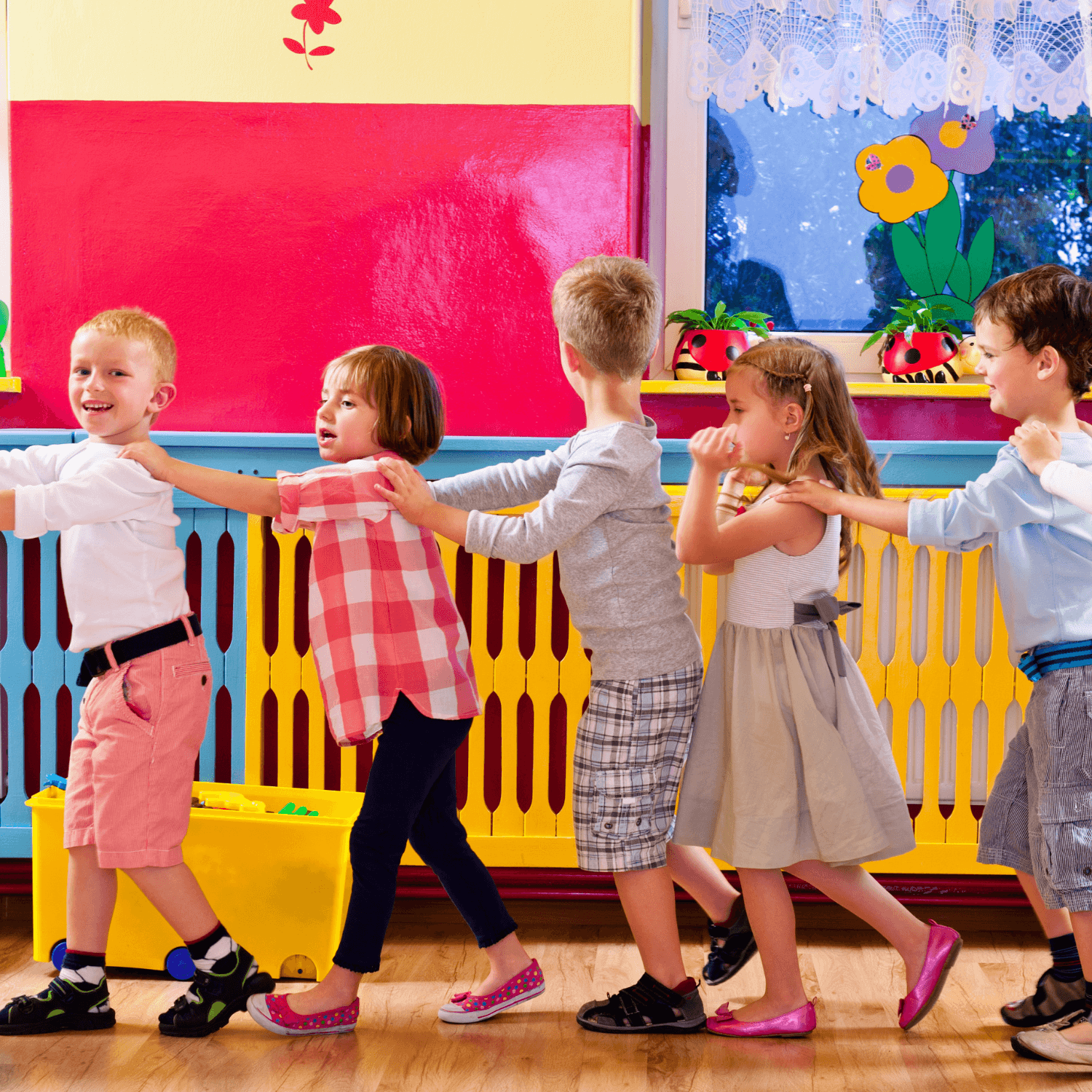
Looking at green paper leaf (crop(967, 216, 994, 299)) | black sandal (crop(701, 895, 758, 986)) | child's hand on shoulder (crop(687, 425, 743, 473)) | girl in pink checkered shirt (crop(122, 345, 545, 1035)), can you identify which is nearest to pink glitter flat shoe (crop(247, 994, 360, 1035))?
girl in pink checkered shirt (crop(122, 345, 545, 1035))

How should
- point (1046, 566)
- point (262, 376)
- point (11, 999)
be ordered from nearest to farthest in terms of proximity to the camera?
point (1046, 566)
point (11, 999)
point (262, 376)

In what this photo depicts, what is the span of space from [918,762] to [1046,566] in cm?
71

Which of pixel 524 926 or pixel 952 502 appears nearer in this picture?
pixel 952 502

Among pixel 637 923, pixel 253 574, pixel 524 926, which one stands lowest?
pixel 524 926

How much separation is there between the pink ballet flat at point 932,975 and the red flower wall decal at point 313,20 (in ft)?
6.14

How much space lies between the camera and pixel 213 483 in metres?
1.47

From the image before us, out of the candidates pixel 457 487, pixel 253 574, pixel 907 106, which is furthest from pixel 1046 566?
pixel 253 574

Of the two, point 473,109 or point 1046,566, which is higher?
point 473,109

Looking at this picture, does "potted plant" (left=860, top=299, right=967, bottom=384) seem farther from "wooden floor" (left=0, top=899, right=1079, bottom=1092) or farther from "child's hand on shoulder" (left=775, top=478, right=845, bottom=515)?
"wooden floor" (left=0, top=899, right=1079, bottom=1092)

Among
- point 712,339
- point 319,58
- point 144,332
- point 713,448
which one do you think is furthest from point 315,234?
point 713,448

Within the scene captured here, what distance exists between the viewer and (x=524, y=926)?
2.01m

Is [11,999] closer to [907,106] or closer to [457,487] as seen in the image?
[457,487]

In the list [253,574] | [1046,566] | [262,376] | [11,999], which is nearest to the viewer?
[1046,566]

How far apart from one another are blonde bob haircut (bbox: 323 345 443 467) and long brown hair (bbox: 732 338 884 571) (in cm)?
48
